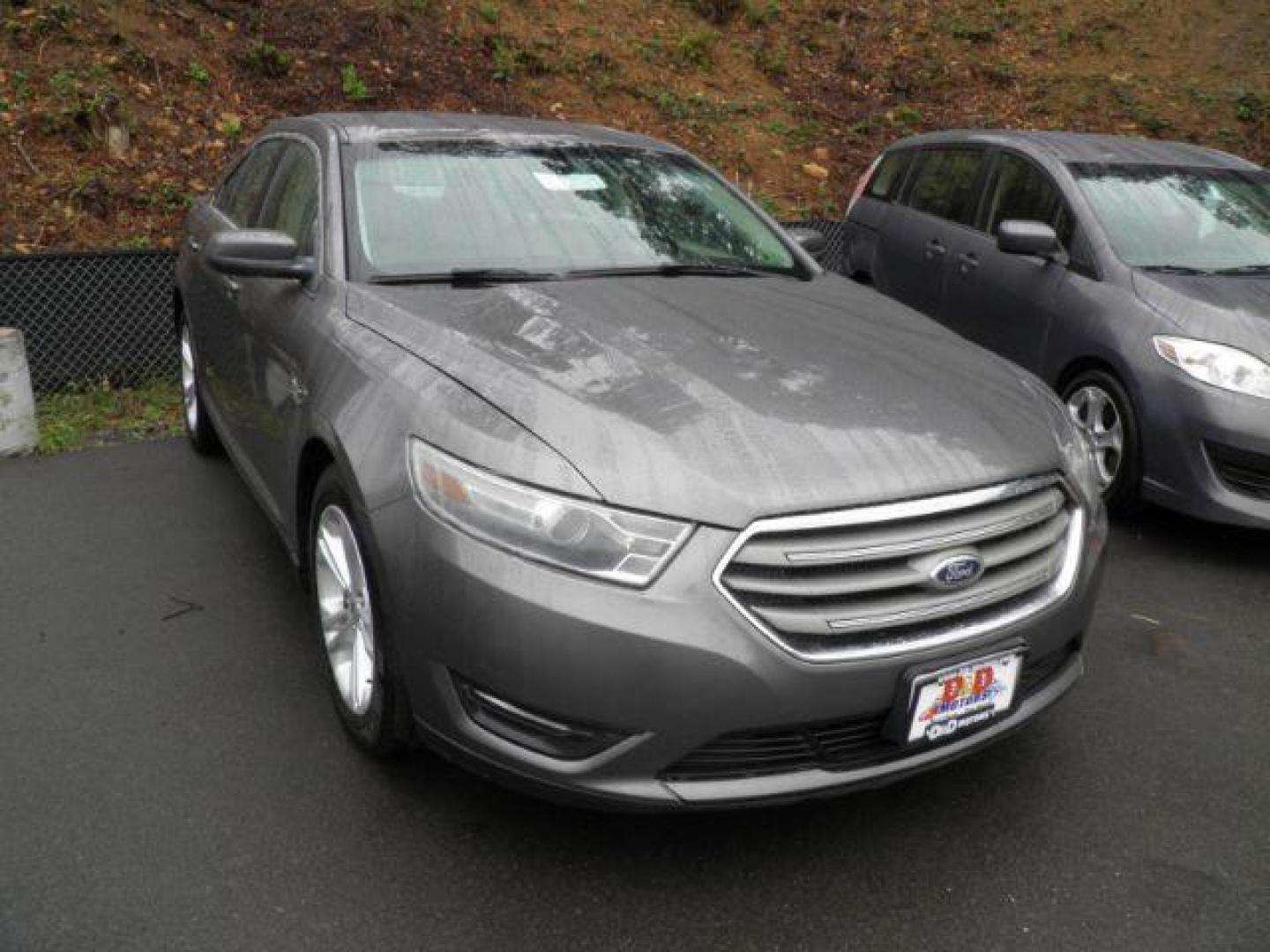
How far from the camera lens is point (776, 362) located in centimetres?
265

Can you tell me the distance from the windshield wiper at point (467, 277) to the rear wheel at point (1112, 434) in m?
2.41

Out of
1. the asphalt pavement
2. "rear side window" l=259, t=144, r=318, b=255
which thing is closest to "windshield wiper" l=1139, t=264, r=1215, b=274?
the asphalt pavement

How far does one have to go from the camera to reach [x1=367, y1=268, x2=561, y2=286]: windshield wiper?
3111 mm

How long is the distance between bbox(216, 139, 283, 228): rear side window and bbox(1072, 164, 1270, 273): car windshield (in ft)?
11.8

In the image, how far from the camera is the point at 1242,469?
13.5ft

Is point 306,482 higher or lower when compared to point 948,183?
lower

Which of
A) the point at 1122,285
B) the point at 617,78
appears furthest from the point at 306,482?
the point at 617,78

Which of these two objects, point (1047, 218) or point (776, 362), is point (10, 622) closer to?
point (776, 362)

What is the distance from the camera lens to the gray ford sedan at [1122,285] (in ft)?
13.7

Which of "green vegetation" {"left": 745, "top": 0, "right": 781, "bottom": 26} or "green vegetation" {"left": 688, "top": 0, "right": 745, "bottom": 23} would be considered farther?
"green vegetation" {"left": 745, "top": 0, "right": 781, "bottom": 26}

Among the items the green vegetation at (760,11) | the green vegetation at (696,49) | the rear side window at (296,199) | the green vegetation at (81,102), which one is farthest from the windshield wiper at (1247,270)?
the green vegetation at (760,11)

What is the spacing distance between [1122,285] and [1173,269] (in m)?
0.26

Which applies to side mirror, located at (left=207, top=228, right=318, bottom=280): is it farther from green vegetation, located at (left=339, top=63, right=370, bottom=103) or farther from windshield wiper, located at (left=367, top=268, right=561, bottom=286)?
green vegetation, located at (left=339, top=63, right=370, bottom=103)

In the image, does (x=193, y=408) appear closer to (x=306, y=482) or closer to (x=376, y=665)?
(x=306, y=482)
